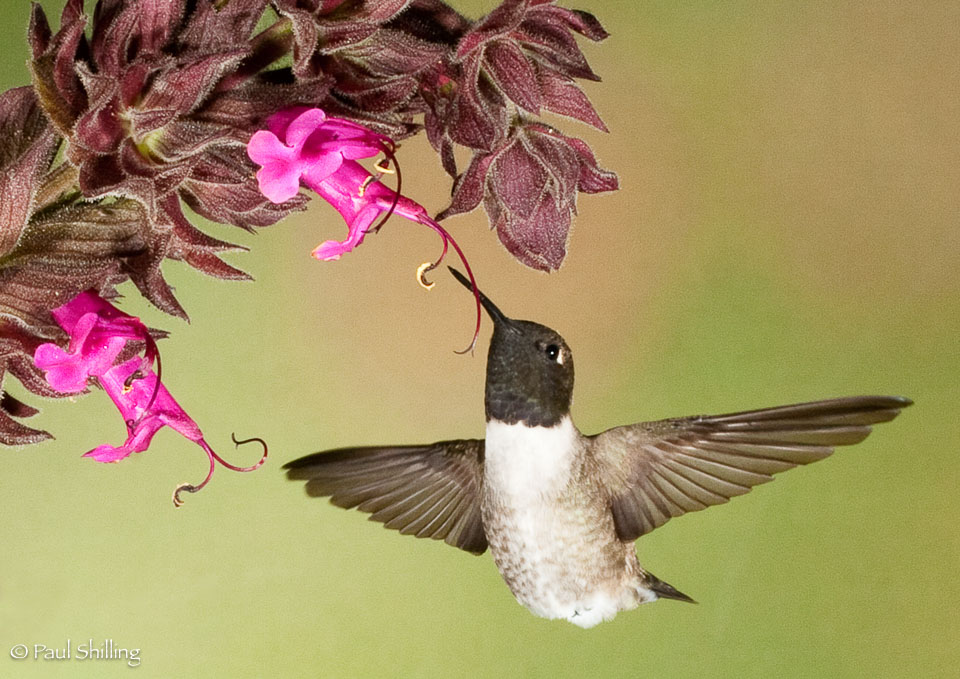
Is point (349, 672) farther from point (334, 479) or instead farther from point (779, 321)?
point (779, 321)

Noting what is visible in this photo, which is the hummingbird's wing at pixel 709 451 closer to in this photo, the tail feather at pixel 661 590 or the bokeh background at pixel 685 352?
the tail feather at pixel 661 590

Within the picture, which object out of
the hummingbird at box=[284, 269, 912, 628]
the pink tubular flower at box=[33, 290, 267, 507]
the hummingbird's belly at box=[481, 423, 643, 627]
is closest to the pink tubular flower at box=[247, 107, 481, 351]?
the pink tubular flower at box=[33, 290, 267, 507]

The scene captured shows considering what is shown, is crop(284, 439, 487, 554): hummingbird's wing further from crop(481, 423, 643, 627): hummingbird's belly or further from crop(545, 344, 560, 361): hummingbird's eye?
crop(545, 344, 560, 361): hummingbird's eye

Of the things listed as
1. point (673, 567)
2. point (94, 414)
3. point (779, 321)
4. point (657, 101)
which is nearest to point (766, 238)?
point (779, 321)

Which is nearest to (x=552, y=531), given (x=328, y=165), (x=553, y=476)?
(x=553, y=476)

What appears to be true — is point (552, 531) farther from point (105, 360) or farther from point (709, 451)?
point (105, 360)
